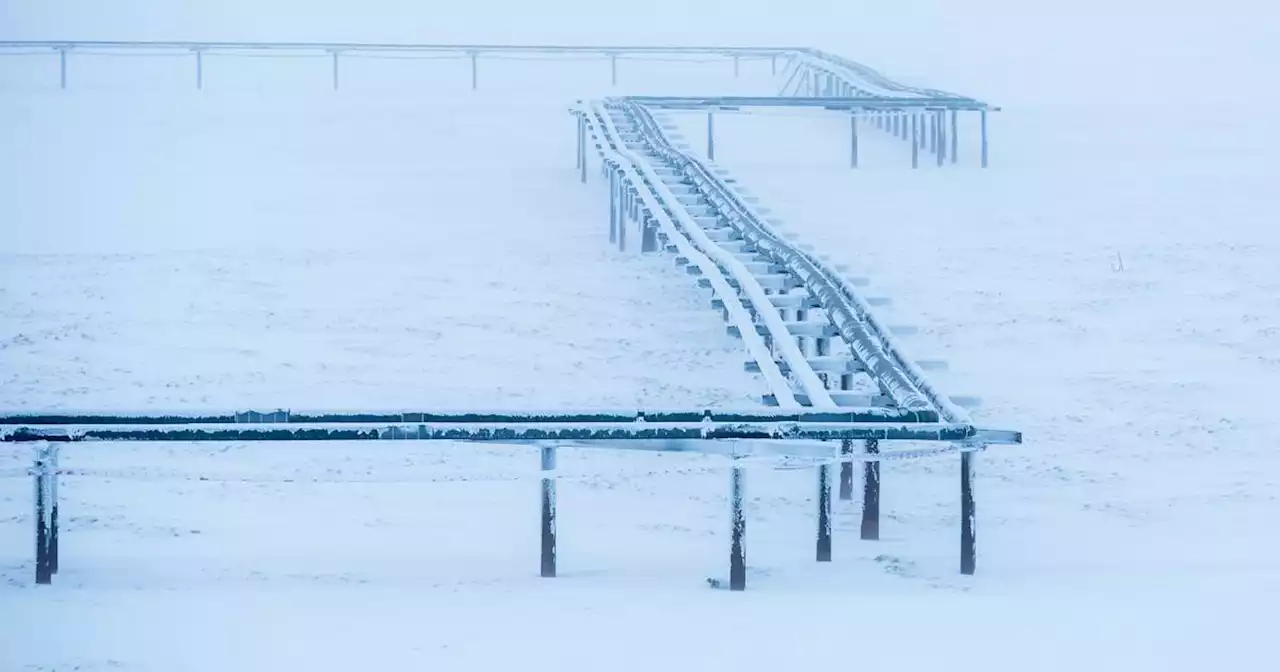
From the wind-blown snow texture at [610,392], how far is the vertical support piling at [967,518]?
184 mm

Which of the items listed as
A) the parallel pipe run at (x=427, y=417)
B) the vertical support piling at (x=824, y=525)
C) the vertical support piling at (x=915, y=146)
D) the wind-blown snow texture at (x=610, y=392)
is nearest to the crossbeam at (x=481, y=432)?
the parallel pipe run at (x=427, y=417)

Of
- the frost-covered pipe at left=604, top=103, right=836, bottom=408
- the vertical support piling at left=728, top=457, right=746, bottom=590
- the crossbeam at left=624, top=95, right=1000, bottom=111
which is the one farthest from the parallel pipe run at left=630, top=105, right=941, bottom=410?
the crossbeam at left=624, top=95, right=1000, bottom=111

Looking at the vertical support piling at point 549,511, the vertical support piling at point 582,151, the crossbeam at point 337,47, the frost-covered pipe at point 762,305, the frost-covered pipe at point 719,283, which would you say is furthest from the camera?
the crossbeam at point 337,47

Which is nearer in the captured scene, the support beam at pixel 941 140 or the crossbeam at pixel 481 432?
the crossbeam at pixel 481 432

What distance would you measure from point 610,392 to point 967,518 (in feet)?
15.3

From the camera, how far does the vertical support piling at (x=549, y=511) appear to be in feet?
31.4

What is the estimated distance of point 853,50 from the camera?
167 feet

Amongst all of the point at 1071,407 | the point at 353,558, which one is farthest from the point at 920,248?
the point at 353,558

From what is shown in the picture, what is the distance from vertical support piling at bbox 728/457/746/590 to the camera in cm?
939

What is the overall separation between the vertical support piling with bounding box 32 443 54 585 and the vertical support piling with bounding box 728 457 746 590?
129 inches

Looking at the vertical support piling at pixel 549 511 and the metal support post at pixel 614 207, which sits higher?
the metal support post at pixel 614 207

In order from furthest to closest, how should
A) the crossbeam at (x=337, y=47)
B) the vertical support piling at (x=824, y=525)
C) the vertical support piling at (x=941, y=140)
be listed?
the crossbeam at (x=337, y=47)
the vertical support piling at (x=941, y=140)
the vertical support piling at (x=824, y=525)

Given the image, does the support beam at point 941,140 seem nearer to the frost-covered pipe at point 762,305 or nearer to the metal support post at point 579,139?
the metal support post at point 579,139

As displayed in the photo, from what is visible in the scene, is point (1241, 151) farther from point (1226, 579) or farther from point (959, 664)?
point (959, 664)
